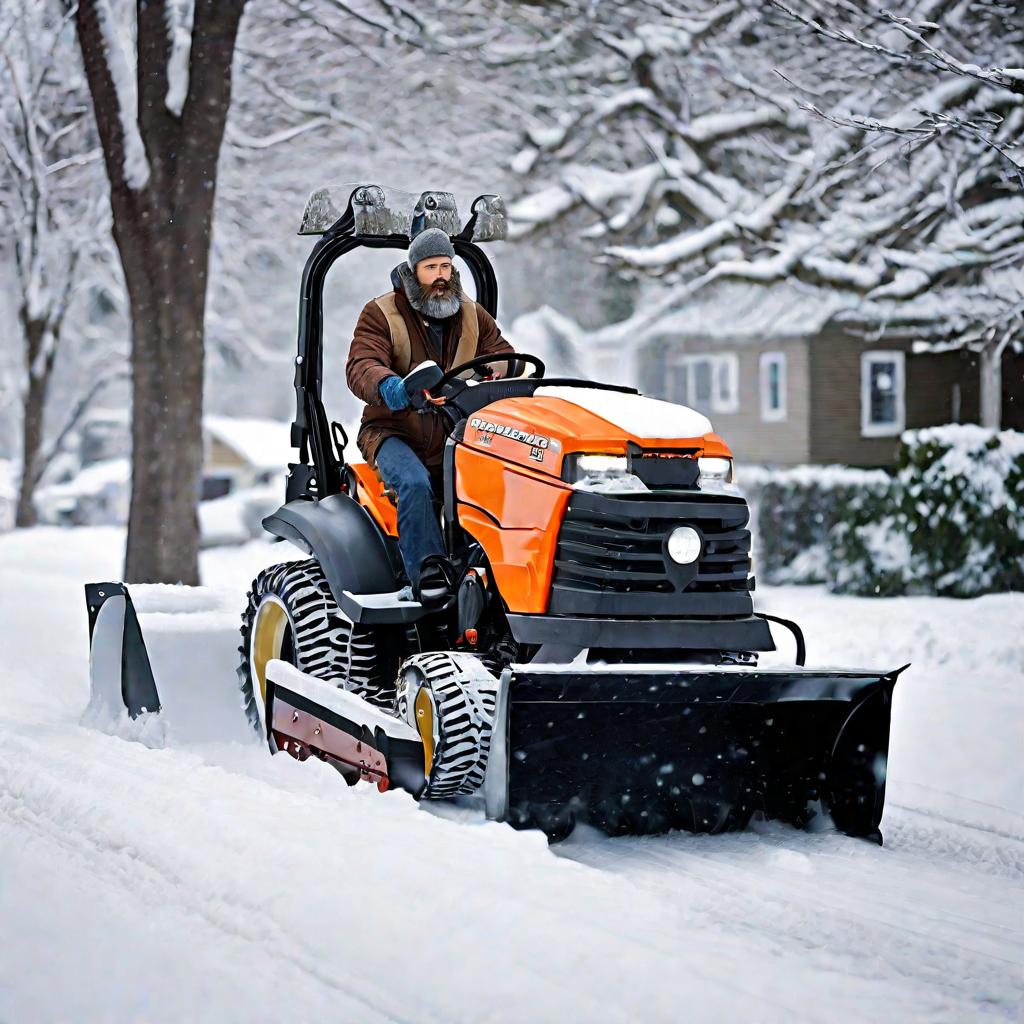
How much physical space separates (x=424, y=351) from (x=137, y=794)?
6.84 ft

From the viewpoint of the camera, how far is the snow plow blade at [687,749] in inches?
187

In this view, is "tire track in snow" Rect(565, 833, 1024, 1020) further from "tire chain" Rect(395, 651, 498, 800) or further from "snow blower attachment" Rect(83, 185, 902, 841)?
"tire chain" Rect(395, 651, 498, 800)

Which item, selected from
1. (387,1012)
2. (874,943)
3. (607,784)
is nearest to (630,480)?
(607,784)

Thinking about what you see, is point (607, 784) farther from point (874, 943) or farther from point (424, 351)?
point (424, 351)

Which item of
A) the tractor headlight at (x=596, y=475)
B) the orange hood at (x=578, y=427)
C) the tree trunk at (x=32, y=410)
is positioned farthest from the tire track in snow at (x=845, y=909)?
the tree trunk at (x=32, y=410)

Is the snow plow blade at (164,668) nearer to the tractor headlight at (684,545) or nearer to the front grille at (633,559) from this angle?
the front grille at (633,559)

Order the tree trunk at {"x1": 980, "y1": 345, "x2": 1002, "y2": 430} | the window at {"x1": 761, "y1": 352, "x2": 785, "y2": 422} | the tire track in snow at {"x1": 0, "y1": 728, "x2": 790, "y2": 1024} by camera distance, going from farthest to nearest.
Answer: the window at {"x1": 761, "y1": 352, "x2": 785, "y2": 422}
the tree trunk at {"x1": 980, "y1": 345, "x2": 1002, "y2": 430}
the tire track in snow at {"x1": 0, "y1": 728, "x2": 790, "y2": 1024}

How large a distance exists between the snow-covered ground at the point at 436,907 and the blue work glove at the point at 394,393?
4.39 ft

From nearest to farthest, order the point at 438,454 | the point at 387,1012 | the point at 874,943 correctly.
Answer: the point at 387,1012
the point at 874,943
the point at 438,454

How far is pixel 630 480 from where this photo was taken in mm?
4988

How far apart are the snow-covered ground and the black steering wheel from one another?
1.48 m

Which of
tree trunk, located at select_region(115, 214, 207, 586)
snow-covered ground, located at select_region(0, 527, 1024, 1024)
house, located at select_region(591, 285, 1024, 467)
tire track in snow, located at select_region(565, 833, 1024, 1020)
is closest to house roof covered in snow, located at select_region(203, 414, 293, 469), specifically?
house, located at select_region(591, 285, 1024, 467)

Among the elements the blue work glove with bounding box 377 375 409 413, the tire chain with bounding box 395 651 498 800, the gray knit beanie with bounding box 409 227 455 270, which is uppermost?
the gray knit beanie with bounding box 409 227 455 270

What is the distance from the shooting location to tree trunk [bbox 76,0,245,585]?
11.0 metres
